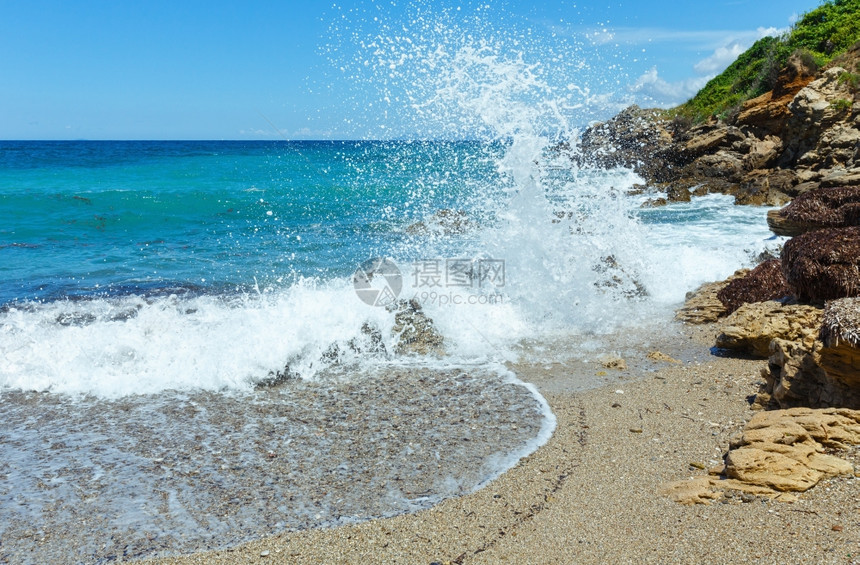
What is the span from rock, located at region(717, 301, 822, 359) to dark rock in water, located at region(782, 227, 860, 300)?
0.67 feet

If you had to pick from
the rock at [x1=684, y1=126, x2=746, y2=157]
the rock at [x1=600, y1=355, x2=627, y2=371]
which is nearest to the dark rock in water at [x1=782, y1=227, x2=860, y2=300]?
the rock at [x1=600, y1=355, x2=627, y2=371]

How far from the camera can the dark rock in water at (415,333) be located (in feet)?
24.4

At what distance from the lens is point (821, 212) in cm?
916

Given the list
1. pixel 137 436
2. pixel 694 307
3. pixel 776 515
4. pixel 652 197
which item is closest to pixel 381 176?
pixel 652 197

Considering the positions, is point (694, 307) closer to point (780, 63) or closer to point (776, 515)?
point (776, 515)

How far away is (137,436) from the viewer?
17.6 feet

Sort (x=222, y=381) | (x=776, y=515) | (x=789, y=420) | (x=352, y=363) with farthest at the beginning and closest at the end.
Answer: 1. (x=352, y=363)
2. (x=222, y=381)
3. (x=789, y=420)
4. (x=776, y=515)

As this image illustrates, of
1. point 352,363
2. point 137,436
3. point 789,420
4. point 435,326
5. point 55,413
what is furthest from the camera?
point 435,326

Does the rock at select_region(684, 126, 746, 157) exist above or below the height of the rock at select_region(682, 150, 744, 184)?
above

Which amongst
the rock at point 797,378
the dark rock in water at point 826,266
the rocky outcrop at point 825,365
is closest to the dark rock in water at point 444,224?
the dark rock in water at point 826,266

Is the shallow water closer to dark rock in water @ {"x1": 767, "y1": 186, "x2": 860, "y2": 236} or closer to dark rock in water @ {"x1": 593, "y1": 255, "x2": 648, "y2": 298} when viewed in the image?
dark rock in water @ {"x1": 593, "y1": 255, "x2": 648, "y2": 298}

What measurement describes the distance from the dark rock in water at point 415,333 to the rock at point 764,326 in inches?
127

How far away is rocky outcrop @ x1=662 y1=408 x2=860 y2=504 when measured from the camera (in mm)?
3621

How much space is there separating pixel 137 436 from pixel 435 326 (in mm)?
3696
